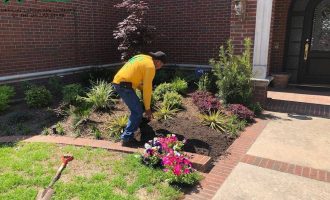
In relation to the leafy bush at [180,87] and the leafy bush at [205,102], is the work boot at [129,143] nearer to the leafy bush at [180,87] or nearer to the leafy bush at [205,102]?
the leafy bush at [205,102]

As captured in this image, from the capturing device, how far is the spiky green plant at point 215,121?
19.6 feet

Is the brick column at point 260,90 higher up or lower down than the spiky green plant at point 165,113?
higher up

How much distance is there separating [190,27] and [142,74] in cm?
586

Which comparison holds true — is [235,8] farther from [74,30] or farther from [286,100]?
[74,30]

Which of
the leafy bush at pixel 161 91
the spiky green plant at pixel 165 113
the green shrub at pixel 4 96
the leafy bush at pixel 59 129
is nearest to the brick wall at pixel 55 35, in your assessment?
the green shrub at pixel 4 96

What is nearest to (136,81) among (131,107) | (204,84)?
(131,107)

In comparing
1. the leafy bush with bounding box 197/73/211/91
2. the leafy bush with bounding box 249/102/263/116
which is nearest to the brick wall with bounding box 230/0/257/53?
the leafy bush with bounding box 197/73/211/91

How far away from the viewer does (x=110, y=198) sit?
3.60 m

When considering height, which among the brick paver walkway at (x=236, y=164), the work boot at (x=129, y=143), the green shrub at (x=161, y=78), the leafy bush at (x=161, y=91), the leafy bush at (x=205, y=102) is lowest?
the brick paver walkway at (x=236, y=164)

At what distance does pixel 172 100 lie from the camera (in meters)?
6.77

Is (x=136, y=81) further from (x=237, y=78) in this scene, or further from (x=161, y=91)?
(x=237, y=78)

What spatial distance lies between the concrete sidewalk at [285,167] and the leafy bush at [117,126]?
81.6 inches

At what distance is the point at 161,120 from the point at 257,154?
195 centimetres

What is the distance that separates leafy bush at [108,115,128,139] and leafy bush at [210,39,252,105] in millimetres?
2583
